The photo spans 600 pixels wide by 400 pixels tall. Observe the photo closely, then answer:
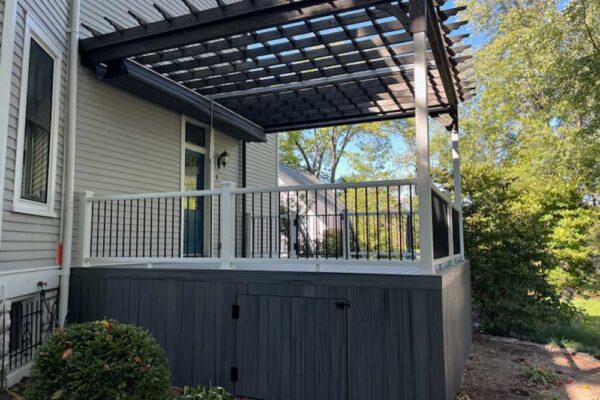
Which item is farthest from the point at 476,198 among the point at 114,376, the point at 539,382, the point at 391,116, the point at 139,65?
the point at 114,376

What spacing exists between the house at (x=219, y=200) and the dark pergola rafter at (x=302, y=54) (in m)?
0.02

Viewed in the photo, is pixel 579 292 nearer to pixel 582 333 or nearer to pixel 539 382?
pixel 582 333

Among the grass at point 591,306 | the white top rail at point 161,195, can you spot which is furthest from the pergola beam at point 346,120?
the grass at point 591,306

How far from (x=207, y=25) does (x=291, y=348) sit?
10.6 feet

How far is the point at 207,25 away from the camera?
14.3 ft

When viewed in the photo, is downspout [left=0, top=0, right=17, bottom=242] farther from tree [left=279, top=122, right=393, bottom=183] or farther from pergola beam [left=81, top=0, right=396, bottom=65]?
tree [left=279, top=122, right=393, bottom=183]

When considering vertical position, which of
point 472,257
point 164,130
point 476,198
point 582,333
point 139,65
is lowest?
point 582,333

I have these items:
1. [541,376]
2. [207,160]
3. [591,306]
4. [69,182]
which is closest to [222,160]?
[207,160]

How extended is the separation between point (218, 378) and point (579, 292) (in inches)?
439

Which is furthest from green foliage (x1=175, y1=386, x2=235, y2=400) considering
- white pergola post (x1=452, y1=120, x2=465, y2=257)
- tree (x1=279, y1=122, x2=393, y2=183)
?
tree (x1=279, y1=122, x2=393, y2=183)

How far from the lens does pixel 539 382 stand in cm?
511

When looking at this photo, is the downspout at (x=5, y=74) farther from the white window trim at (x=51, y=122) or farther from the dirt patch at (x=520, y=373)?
the dirt patch at (x=520, y=373)

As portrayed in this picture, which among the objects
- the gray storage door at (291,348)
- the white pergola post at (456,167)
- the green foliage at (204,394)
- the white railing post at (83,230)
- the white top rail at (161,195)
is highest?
the white pergola post at (456,167)

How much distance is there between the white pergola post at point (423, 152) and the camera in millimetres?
3543
